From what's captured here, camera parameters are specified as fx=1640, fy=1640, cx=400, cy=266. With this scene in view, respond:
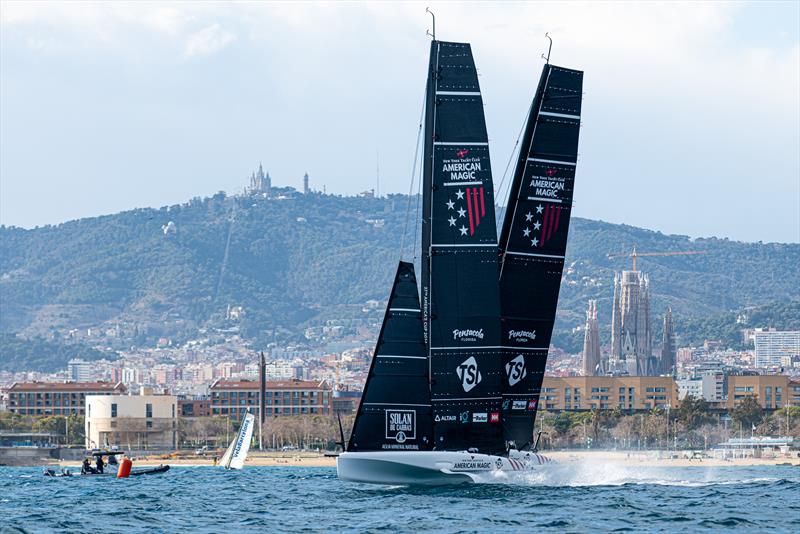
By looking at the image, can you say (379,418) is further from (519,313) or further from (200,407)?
(200,407)

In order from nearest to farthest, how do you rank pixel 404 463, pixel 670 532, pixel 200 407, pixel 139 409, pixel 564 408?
pixel 670 532 < pixel 404 463 < pixel 139 409 < pixel 564 408 < pixel 200 407

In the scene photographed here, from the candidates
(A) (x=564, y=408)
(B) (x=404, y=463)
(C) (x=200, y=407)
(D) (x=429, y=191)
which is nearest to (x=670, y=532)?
Result: (B) (x=404, y=463)

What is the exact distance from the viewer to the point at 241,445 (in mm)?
72062

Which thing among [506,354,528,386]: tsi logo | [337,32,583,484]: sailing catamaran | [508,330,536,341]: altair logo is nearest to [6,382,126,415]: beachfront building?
[506,354,528,386]: tsi logo

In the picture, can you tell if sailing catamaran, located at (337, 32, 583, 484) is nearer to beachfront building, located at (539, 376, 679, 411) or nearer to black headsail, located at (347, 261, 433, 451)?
black headsail, located at (347, 261, 433, 451)

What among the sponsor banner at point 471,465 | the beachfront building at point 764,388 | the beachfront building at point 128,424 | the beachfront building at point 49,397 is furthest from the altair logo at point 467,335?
the beachfront building at point 764,388

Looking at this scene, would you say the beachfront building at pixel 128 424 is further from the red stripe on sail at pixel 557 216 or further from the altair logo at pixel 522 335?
the red stripe on sail at pixel 557 216

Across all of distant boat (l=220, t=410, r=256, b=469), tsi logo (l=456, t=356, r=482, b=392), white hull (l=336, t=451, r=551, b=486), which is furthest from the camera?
distant boat (l=220, t=410, r=256, b=469)

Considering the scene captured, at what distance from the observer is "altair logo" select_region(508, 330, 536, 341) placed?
3862 centimetres

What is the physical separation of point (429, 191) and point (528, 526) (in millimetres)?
10905

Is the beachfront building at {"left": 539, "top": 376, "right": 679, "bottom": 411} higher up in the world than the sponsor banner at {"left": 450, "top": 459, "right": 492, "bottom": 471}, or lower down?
higher up

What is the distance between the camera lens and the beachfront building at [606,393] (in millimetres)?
167500

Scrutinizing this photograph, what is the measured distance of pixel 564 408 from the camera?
16725cm

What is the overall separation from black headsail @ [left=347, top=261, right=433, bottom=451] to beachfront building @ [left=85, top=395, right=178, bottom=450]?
9841cm
